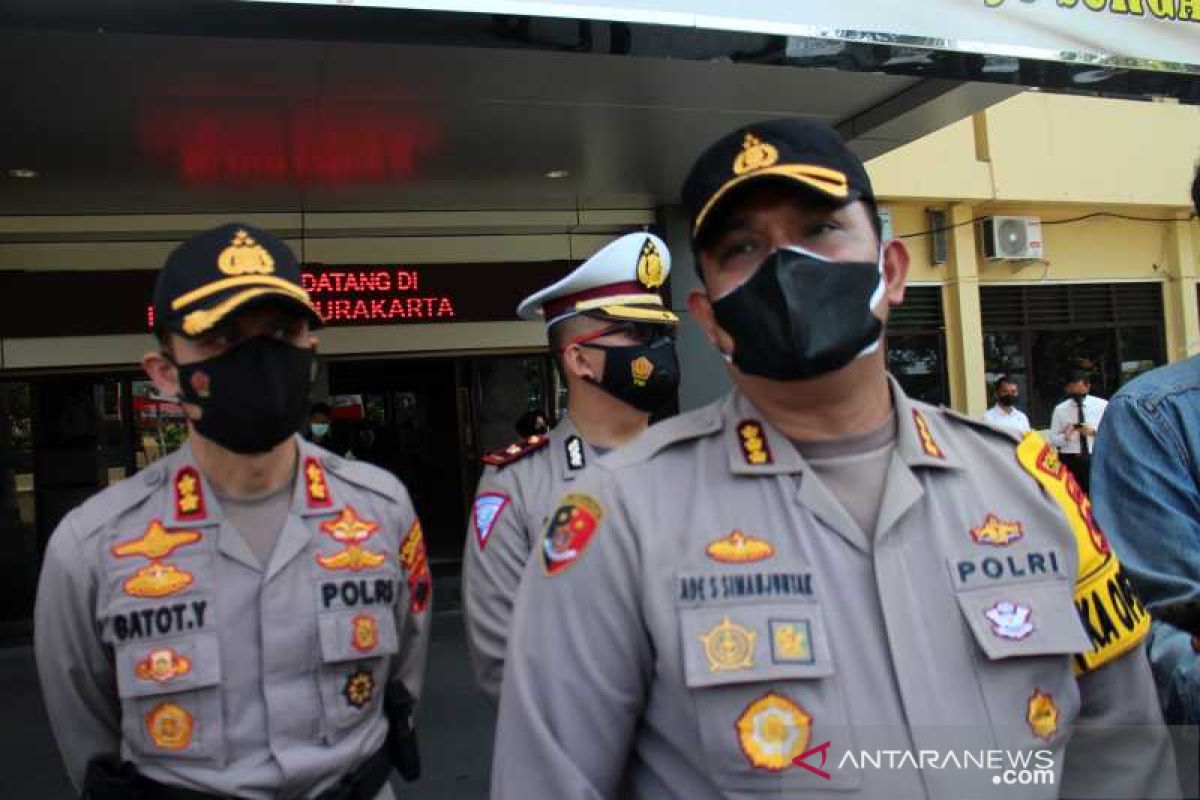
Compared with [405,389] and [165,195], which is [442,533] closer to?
[405,389]

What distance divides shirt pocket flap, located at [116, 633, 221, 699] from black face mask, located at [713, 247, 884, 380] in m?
1.24

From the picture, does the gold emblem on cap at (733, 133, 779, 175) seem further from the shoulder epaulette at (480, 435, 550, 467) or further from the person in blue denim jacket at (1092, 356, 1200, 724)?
the shoulder epaulette at (480, 435, 550, 467)

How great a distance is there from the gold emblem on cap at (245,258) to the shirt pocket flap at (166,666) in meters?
0.76

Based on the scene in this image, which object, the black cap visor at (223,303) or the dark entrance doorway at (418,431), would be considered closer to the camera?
the black cap visor at (223,303)

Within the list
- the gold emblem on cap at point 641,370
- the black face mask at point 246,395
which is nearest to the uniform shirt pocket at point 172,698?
the black face mask at point 246,395

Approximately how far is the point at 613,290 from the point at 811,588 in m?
1.94

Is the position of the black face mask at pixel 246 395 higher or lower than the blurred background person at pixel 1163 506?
higher

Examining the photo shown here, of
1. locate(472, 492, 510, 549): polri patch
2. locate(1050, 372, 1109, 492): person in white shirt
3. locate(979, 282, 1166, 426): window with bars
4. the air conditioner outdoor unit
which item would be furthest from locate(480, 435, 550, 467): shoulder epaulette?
locate(979, 282, 1166, 426): window with bars

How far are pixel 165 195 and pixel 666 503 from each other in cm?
709

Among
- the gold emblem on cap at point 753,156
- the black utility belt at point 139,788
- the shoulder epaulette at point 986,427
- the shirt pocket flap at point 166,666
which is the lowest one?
the black utility belt at point 139,788

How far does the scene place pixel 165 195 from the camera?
7328mm

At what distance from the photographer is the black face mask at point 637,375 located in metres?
2.96

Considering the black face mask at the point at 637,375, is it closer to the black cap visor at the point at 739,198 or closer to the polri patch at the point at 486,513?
the polri patch at the point at 486,513

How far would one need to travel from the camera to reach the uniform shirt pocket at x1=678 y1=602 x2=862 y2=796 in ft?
4.00
